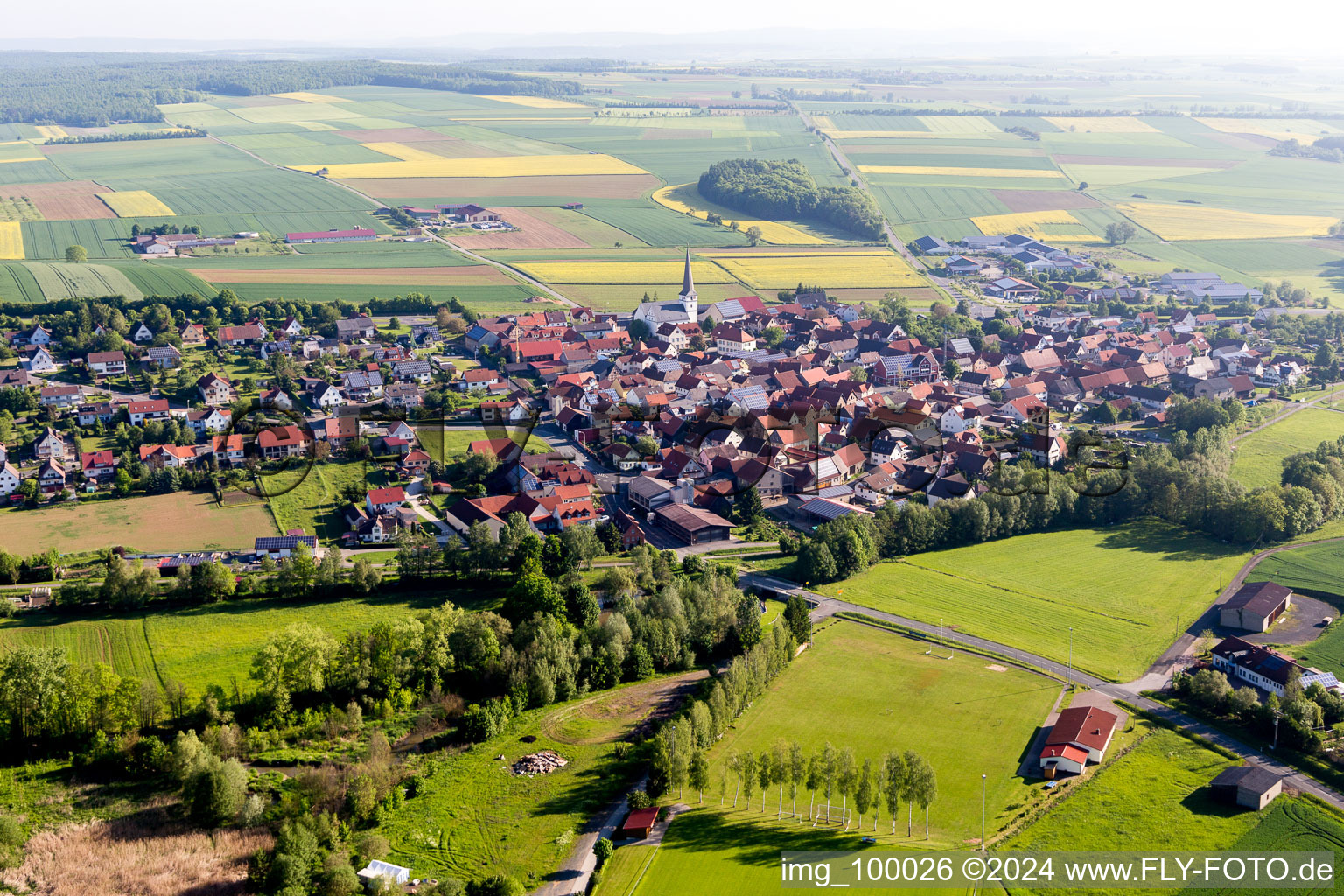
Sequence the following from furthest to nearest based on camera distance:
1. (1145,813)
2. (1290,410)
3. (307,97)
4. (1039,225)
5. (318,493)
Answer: (307,97)
(1039,225)
(1290,410)
(318,493)
(1145,813)

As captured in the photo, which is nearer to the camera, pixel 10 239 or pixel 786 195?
pixel 10 239

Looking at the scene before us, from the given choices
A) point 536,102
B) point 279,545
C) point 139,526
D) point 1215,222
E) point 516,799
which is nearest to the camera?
point 516,799

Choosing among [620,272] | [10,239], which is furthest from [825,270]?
[10,239]

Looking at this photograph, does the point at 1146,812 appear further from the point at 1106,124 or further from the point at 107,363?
the point at 1106,124

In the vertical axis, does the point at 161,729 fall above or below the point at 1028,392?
below

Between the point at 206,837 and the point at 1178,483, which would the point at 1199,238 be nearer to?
the point at 1178,483

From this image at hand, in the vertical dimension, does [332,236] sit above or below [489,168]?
below

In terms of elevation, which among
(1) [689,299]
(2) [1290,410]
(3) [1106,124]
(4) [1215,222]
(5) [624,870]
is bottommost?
(5) [624,870]

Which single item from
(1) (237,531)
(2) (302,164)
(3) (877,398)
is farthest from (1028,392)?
(2) (302,164)
